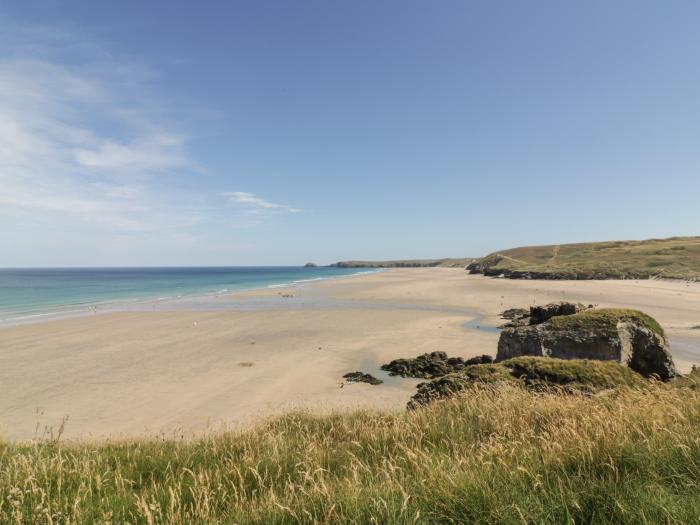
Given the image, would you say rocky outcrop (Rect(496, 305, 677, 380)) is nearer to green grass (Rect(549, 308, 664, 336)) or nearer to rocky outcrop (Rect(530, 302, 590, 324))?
green grass (Rect(549, 308, 664, 336))

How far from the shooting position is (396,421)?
6.12 metres

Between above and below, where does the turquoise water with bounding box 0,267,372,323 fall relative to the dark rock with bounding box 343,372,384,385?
above

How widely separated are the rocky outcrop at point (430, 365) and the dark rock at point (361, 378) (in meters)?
1.32

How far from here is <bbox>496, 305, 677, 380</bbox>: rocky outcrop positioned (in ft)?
37.1

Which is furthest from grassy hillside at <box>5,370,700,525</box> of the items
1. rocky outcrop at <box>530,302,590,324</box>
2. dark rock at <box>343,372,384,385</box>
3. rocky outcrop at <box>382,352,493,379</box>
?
rocky outcrop at <box>530,302,590,324</box>

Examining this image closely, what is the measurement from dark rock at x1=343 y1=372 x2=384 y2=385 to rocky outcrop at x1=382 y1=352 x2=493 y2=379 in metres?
1.32

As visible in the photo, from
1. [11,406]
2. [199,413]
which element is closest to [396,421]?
[199,413]

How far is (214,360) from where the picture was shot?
62.4 feet

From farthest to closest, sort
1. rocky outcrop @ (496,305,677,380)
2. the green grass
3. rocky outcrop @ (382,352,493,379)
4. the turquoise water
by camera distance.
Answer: the turquoise water, rocky outcrop @ (382,352,493,379), the green grass, rocky outcrop @ (496,305,677,380)

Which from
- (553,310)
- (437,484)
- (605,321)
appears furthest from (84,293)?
(437,484)

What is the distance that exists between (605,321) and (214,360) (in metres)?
16.9

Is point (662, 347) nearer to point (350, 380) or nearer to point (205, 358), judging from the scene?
point (350, 380)

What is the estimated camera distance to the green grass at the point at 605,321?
11484 mm

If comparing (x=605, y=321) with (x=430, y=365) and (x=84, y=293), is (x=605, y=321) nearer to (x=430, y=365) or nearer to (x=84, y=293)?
(x=430, y=365)
